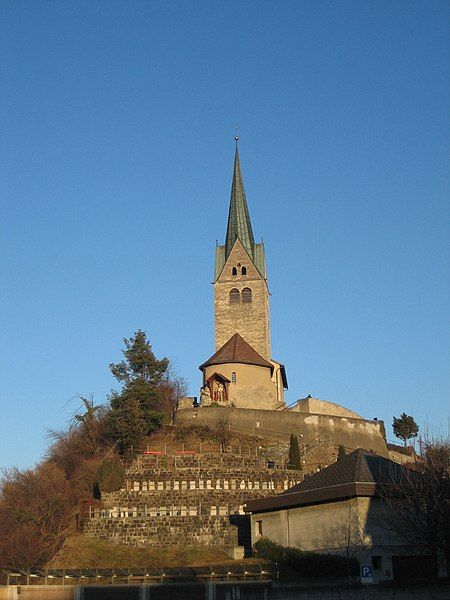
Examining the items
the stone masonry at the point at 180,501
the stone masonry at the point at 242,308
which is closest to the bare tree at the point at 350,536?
the stone masonry at the point at 180,501

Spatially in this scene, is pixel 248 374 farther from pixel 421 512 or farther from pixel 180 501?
pixel 421 512

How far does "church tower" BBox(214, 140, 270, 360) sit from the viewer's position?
252 feet

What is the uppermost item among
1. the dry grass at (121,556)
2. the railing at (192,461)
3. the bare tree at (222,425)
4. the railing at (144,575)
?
the bare tree at (222,425)

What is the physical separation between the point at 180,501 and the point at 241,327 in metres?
33.6

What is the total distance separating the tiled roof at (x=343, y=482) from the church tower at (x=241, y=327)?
25.9 m

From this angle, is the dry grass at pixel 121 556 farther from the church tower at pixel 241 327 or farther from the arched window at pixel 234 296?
the arched window at pixel 234 296

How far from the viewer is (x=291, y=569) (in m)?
35.4

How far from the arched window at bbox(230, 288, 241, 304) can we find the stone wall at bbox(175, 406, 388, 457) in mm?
18483

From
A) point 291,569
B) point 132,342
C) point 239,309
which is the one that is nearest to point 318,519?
point 291,569

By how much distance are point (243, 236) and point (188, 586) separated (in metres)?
52.0

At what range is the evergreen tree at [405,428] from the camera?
→ 251 ft

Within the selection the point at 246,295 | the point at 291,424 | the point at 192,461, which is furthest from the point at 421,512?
the point at 246,295

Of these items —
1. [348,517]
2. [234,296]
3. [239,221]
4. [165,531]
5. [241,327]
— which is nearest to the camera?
[348,517]

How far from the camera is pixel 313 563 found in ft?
114
